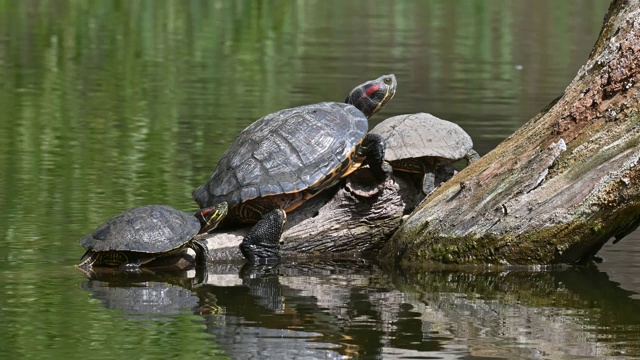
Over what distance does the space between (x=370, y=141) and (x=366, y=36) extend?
1548cm

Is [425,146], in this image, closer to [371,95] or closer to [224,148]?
[371,95]

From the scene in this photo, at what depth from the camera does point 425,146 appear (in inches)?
334

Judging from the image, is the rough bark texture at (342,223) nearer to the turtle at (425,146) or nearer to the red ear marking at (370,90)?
the turtle at (425,146)

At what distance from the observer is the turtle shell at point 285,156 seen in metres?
8.16

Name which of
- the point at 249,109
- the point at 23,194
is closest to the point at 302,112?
the point at 23,194

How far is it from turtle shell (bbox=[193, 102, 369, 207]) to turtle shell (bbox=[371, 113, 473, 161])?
0.70 feet

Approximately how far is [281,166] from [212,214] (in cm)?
53

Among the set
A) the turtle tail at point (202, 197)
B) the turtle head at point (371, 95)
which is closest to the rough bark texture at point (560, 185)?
the turtle head at point (371, 95)

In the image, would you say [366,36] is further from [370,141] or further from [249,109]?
[370,141]

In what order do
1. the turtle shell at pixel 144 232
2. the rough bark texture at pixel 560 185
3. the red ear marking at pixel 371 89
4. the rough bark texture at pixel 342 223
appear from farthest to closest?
the red ear marking at pixel 371 89
the rough bark texture at pixel 342 223
the turtle shell at pixel 144 232
the rough bark texture at pixel 560 185

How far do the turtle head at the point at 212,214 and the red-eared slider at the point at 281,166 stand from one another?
0.08 metres

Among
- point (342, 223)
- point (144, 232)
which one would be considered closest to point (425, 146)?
point (342, 223)

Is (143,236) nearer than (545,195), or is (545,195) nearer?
(545,195)

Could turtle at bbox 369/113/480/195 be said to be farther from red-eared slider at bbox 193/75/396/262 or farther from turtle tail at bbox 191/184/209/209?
turtle tail at bbox 191/184/209/209
